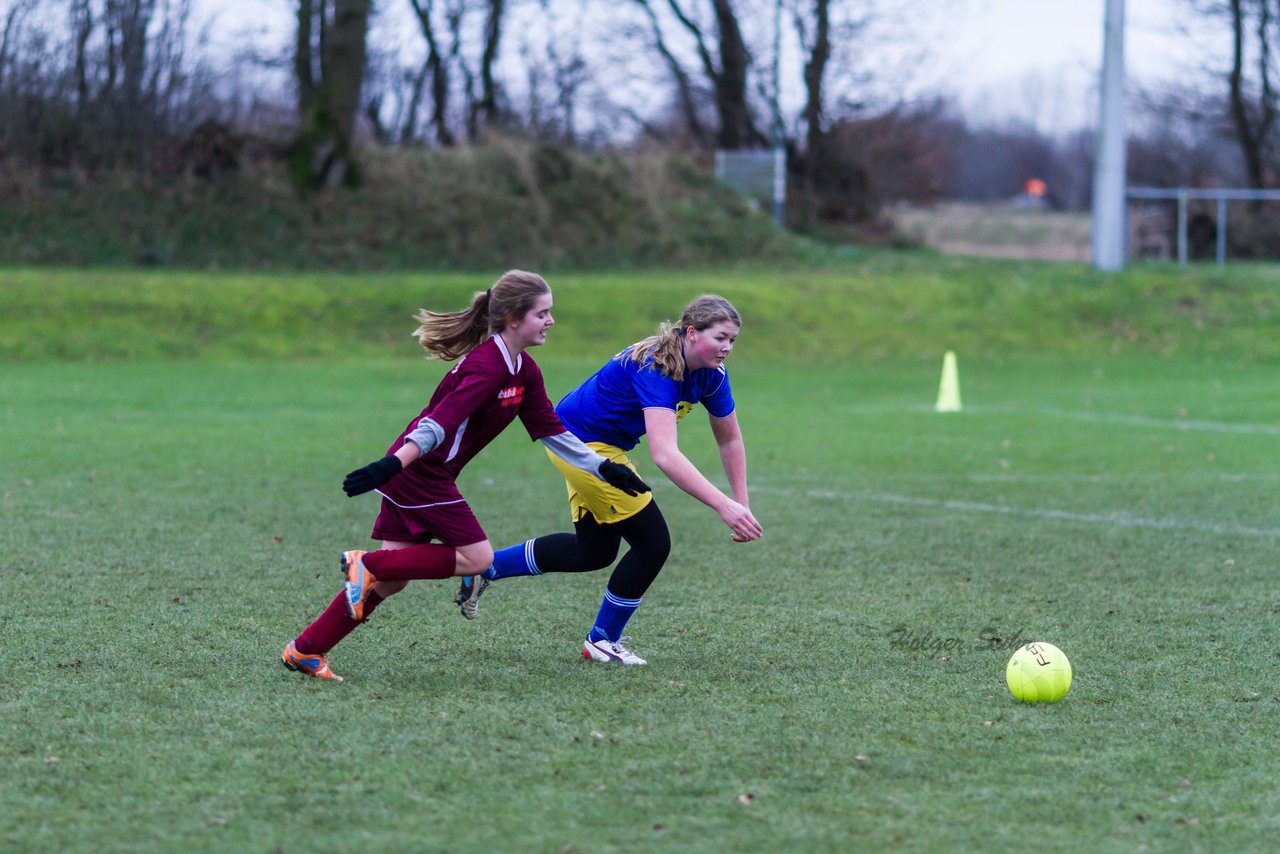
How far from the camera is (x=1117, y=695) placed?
202 inches

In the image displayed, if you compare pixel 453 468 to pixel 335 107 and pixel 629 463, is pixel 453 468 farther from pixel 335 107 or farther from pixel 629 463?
pixel 335 107

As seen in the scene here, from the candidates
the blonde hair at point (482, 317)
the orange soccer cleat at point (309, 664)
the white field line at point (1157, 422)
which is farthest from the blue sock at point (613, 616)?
the white field line at point (1157, 422)

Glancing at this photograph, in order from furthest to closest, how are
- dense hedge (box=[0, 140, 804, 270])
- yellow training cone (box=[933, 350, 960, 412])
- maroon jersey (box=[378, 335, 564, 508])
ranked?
dense hedge (box=[0, 140, 804, 270])
yellow training cone (box=[933, 350, 960, 412])
maroon jersey (box=[378, 335, 564, 508])

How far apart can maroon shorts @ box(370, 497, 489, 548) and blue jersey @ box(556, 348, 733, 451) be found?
706 millimetres

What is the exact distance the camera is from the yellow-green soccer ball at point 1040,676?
497 cm

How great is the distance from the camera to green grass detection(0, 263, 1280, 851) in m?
3.83

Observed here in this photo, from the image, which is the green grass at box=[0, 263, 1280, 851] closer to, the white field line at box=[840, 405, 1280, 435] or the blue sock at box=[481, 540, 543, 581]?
the blue sock at box=[481, 540, 543, 581]

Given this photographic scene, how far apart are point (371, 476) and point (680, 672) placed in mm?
1554

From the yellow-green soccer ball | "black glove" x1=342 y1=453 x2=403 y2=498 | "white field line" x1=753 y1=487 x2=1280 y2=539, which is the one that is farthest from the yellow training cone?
"black glove" x1=342 y1=453 x2=403 y2=498

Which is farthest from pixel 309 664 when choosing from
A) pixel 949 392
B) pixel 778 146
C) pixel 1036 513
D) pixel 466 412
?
pixel 778 146

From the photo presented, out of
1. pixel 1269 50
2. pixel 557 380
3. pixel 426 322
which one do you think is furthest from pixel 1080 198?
pixel 426 322

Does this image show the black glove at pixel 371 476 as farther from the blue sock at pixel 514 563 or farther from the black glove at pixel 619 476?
the blue sock at pixel 514 563

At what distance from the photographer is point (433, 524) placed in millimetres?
5211

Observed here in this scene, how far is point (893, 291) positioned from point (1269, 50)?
14971 mm
